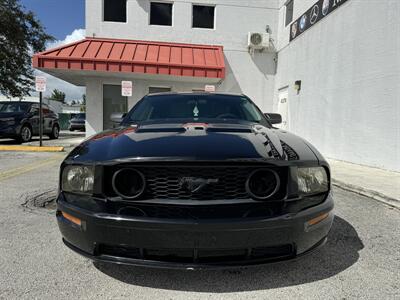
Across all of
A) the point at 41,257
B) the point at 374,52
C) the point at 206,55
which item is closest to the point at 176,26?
the point at 206,55

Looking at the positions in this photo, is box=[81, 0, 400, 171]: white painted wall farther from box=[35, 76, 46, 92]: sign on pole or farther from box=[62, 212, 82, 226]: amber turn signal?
box=[62, 212, 82, 226]: amber turn signal

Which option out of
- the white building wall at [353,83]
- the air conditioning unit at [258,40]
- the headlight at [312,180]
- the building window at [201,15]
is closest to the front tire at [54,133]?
the building window at [201,15]

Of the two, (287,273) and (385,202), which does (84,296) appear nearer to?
(287,273)

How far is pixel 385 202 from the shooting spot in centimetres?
455

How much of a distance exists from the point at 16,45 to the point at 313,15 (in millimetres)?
19448

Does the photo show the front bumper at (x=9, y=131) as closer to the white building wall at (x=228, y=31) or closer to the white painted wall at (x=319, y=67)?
the white painted wall at (x=319, y=67)

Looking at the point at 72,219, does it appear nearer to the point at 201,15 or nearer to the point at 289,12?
the point at 201,15

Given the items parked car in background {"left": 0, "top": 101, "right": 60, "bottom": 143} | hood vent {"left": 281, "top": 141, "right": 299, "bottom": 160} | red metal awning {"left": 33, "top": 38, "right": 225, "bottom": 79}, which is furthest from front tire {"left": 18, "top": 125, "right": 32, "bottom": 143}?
hood vent {"left": 281, "top": 141, "right": 299, "bottom": 160}

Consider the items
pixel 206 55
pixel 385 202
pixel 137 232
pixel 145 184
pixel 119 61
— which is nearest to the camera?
pixel 137 232

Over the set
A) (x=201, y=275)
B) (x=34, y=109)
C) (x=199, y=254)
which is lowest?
(x=201, y=275)

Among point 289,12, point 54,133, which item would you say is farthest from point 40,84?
point 289,12

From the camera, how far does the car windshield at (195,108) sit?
358 centimetres

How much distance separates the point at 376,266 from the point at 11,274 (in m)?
2.72

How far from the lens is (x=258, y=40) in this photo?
45.2 feet
